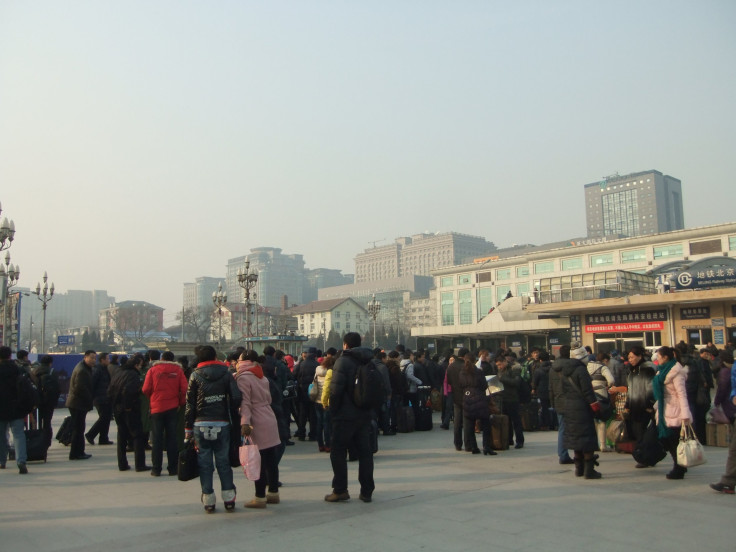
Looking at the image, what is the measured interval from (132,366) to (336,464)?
175 inches

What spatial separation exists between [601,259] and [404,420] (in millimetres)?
57688

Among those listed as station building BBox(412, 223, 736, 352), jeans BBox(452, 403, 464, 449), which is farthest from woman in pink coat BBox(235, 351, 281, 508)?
station building BBox(412, 223, 736, 352)

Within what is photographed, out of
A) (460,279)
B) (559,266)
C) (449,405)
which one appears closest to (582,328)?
(449,405)

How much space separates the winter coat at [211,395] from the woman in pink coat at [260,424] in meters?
0.15

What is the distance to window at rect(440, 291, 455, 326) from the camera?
8312cm

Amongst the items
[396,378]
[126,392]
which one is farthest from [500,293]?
[126,392]

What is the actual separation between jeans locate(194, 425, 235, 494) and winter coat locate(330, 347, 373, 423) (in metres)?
1.15

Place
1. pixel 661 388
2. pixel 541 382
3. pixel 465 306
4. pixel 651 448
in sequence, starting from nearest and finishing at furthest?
pixel 661 388 → pixel 651 448 → pixel 541 382 → pixel 465 306

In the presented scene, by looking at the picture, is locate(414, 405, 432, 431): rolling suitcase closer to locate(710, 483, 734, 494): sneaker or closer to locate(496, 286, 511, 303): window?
locate(710, 483, 734, 494): sneaker

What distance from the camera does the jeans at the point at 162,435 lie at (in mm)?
8438

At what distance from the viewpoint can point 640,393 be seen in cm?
828

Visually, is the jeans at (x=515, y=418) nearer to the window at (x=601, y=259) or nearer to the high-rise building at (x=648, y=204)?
the window at (x=601, y=259)

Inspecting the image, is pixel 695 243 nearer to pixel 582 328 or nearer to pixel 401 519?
pixel 582 328

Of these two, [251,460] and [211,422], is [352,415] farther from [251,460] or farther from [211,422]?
[211,422]
